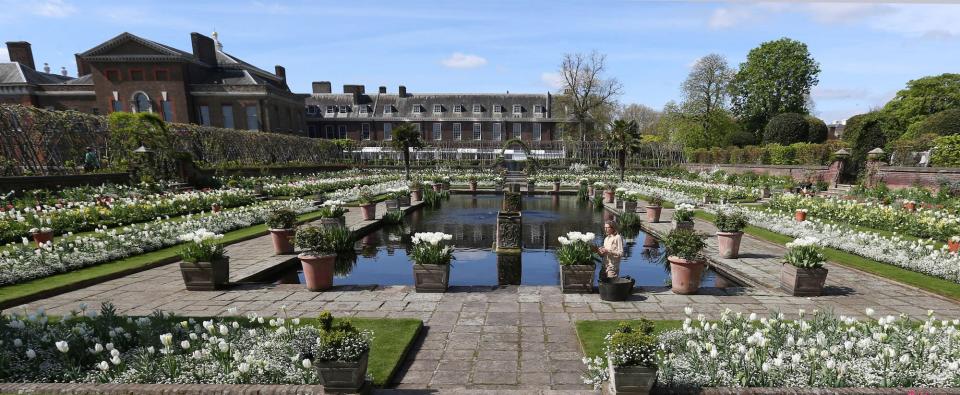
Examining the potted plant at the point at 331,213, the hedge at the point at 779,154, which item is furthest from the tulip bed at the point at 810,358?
the hedge at the point at 779,154

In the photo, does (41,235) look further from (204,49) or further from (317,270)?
(204,49)

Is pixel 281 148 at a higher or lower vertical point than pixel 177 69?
lower

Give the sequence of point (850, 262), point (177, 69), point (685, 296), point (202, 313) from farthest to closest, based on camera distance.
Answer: point (177, 69), point (850, 262), point (685, 296), point (202, 313)

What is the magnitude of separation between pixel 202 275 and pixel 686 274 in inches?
348

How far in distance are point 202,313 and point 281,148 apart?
1362 inches

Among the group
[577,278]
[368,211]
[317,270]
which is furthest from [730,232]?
[368,211]

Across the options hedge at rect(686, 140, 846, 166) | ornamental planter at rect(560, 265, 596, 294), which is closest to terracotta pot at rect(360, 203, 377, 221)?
ornamental planter at rect(560, 265, 596, 294)

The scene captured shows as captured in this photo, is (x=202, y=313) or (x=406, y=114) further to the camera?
(x=406, y=114)

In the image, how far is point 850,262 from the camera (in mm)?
9352

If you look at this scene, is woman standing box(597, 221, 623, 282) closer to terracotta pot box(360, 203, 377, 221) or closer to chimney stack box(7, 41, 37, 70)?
terracotta pot box(360, 203, 377, 221)

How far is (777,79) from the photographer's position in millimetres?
43406

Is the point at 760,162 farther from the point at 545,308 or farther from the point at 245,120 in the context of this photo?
the point at 245,120

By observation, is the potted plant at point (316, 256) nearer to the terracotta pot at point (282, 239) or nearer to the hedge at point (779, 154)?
the terracotta pot at point (282, 239)

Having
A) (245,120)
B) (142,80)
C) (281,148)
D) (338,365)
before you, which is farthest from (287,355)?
(142,80)
